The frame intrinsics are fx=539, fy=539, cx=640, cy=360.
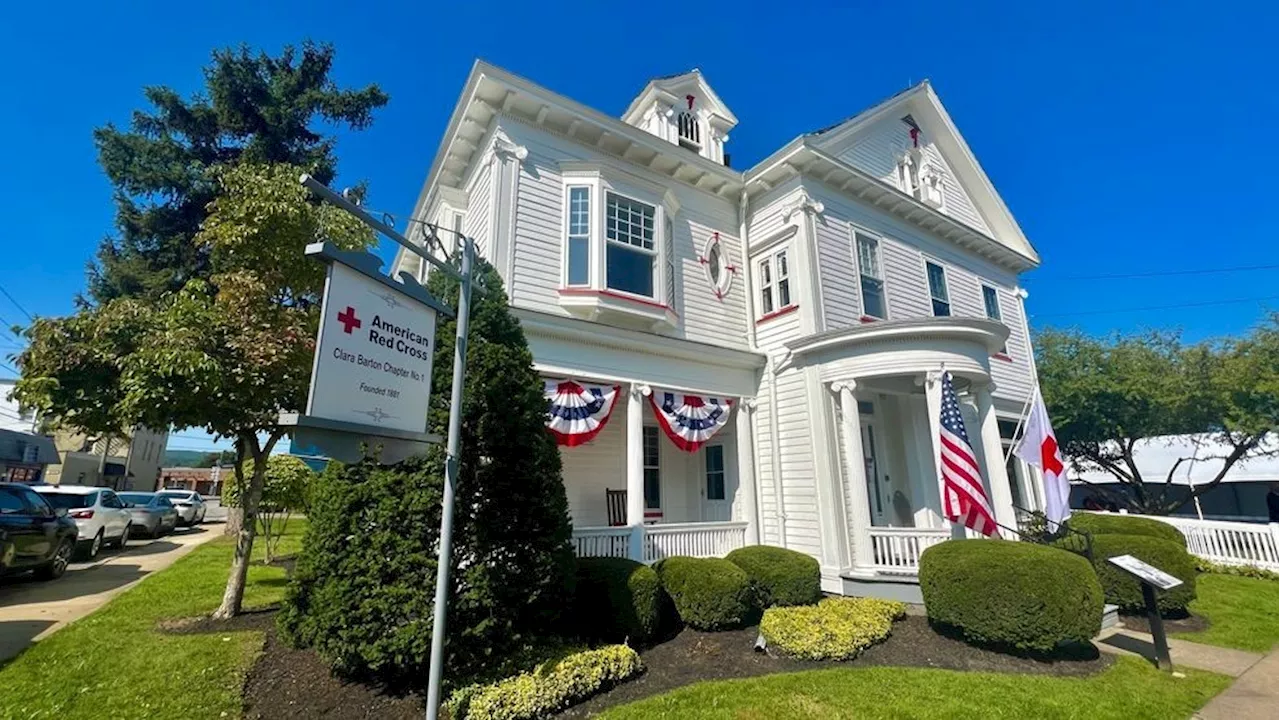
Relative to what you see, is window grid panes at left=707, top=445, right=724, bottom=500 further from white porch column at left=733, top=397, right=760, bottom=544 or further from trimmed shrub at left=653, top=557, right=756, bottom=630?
trimmed shrub at left=653, top=557, right=756, bottom=630

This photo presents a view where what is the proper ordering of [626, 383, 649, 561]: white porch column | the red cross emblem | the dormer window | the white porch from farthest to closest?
the dormer window → the white porch → [626, 383, 649, 561]: white porch column → the red cross emblem

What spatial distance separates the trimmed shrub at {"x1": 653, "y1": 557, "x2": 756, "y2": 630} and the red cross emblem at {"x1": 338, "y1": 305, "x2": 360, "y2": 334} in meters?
5.64

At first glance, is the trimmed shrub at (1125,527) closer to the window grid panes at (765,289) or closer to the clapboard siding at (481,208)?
the window grid panes at (765,289)

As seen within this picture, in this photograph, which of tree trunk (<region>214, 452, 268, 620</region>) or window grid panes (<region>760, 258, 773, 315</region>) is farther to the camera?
window grid panes (<region>760, 258, 773, 315</region>)

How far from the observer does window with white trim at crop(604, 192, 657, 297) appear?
10.3 metres

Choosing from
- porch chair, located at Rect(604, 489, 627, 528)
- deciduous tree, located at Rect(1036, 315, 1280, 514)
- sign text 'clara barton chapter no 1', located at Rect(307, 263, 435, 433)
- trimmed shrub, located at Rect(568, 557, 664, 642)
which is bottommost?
trimmed shrub, located at Rect(568, 557, 664, 642)

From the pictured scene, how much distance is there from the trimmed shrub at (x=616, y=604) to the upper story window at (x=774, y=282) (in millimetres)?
6875

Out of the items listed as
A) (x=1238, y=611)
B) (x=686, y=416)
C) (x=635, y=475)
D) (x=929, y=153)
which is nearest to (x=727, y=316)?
(x=686, y=416)

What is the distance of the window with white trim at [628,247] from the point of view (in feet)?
33.9

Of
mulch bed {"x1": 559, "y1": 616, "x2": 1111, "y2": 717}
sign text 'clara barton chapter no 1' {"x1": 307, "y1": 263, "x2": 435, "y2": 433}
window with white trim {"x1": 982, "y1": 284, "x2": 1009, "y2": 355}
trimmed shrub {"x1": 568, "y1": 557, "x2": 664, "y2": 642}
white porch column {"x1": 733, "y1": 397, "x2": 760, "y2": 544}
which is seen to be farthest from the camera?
window with white trim {"x1": 982, "y1": 284, "x2": 1009, "y2": 355}

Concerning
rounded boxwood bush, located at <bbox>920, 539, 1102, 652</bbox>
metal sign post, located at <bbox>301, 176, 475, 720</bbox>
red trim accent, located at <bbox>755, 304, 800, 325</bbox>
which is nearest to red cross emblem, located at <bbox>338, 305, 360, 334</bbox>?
metal sign post, located at <bbox>301, 176, 475, 720</bbox>

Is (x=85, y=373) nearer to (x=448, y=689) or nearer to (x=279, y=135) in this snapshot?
(x=448, y=689)

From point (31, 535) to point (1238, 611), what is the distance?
20727 millimetres

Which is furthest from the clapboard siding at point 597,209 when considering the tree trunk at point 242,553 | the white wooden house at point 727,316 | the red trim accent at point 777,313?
the tree trunk at point 242,553
